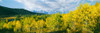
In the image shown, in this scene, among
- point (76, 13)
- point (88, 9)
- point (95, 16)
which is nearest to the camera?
point (95, 16)

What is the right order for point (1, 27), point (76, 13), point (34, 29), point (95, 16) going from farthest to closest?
1. point (1, 27)
2. point (34, 29)
3. point (76, 13)
4. point (95, 16)

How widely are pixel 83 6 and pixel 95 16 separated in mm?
8946

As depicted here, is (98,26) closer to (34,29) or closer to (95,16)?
(95,16)

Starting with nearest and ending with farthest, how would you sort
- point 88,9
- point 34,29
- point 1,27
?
point 88,9
point 34,29
point 1,27

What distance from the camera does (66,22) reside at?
258ft

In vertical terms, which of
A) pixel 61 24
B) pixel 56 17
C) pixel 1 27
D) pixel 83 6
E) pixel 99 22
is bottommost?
pixel 1 27

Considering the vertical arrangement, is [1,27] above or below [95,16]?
below

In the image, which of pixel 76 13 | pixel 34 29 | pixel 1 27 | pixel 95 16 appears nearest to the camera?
pixel 95 16

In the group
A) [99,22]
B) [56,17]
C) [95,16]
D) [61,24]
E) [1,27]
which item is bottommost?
[1,27]

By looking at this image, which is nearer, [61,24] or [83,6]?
[83,6]

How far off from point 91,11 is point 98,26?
7.91 m

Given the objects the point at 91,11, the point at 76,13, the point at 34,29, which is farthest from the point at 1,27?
the point at 91,11

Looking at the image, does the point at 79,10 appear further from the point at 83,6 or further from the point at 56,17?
the point at 56,17

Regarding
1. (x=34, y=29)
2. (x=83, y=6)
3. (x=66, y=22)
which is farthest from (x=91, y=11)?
(x=34, y=29)
